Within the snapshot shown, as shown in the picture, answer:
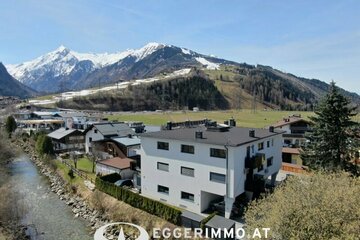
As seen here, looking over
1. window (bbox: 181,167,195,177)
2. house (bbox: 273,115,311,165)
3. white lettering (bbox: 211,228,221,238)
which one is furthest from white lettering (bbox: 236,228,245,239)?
house (bbox: 273,115,311,165)

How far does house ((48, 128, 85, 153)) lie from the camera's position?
6575 centimetres

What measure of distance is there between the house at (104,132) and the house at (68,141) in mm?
6527

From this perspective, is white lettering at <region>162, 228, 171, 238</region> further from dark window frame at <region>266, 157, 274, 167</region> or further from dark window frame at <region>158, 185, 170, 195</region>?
dark window frame at <region>266, 157, 274, 167</region>

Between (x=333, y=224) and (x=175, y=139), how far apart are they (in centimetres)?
1824

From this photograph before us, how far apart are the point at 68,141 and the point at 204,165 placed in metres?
45.8

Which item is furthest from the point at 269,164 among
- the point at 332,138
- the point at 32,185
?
the point at 32,185

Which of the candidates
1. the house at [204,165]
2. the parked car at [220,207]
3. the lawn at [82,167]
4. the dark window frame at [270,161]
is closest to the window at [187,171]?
the house at [204,165]

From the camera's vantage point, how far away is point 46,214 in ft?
113

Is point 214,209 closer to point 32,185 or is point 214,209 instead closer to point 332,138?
point 332,138

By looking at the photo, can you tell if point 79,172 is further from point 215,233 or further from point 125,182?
point 215,233

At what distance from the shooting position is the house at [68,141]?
6575 centimetres

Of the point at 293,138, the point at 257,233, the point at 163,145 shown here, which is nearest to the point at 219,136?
the point at 163,145

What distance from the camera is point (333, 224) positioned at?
1490 centimetres

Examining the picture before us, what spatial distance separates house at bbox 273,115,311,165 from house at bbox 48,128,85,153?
4179cm
